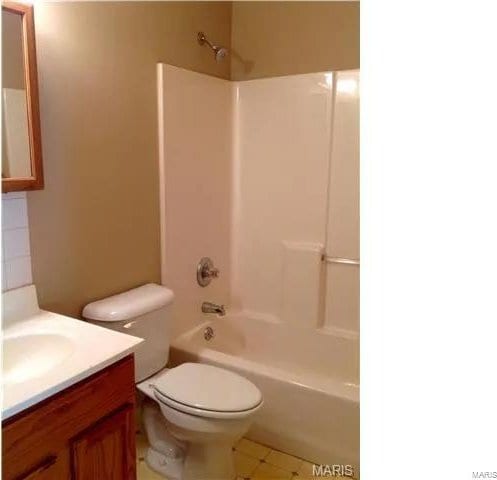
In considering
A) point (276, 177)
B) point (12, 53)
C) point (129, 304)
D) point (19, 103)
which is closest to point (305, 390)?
point (129, 304)

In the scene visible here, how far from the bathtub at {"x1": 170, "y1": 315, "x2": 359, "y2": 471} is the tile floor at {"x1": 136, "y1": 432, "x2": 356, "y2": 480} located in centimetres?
4

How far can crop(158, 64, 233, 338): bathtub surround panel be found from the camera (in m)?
2.04

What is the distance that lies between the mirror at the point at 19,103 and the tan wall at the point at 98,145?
0.44ft

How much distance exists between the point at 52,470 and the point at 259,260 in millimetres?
1659

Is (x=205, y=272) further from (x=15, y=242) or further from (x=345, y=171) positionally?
(x=15, y=242)

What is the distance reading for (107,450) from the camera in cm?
123

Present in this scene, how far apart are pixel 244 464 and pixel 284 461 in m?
0.18

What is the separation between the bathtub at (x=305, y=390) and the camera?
6.00ft

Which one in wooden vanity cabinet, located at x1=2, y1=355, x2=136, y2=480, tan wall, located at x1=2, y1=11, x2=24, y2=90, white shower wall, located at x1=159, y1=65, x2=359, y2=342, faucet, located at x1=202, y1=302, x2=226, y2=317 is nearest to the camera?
wooden vanity cabinet, located at x1=2, y1=355, x2=136, y2=480

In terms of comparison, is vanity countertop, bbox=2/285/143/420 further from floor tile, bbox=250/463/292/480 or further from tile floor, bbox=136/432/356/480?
floor tile, bbox=250/463/292/480

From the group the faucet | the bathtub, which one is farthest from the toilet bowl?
the faucet

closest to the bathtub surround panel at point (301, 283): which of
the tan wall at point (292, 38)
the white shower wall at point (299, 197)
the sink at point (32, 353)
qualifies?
the white shower wall at point (299, 197)
